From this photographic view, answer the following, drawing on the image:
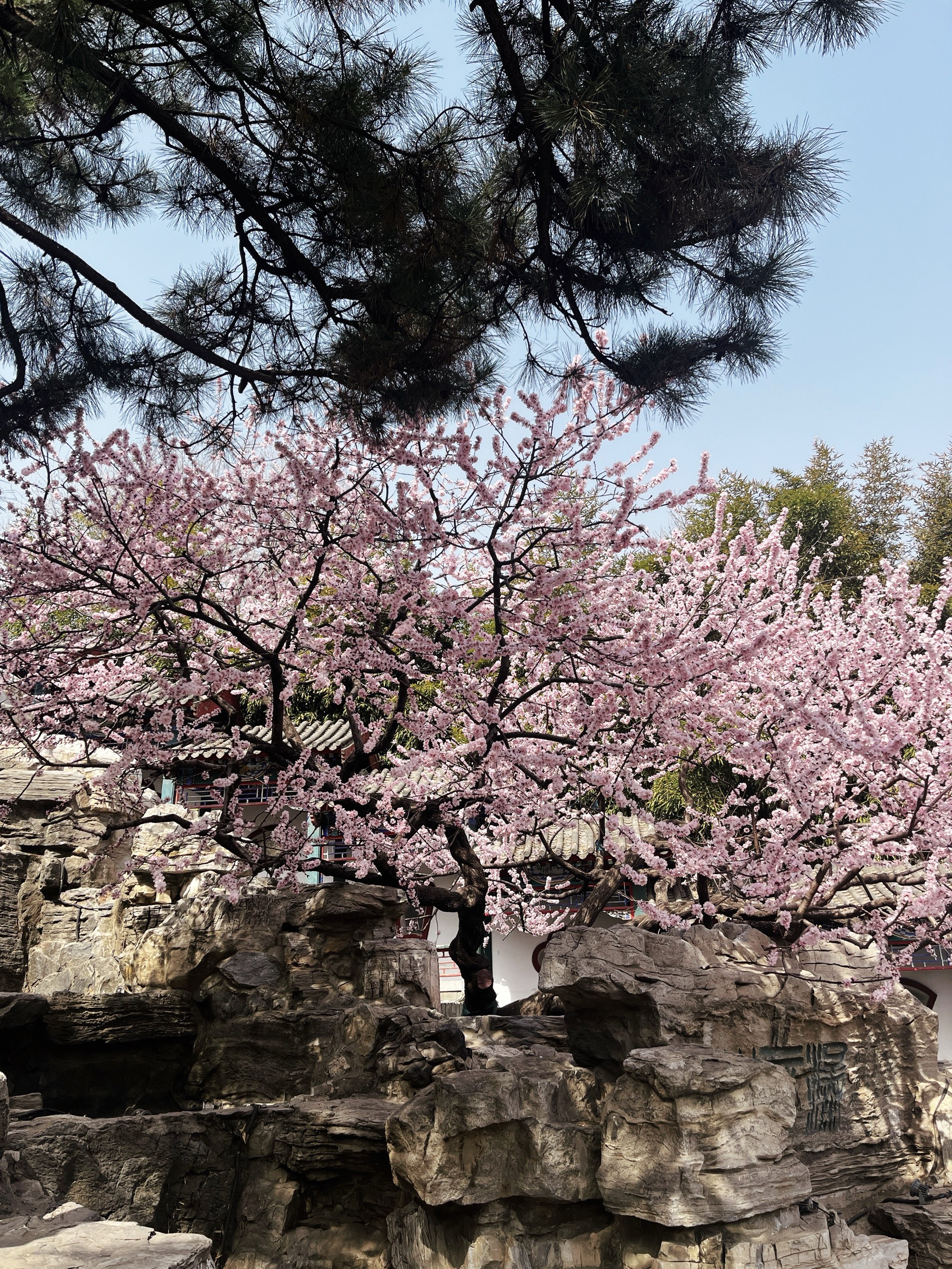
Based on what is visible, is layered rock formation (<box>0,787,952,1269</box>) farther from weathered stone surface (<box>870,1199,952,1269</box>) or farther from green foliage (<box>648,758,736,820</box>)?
green foliage (<box>648,758,736,820</box>)

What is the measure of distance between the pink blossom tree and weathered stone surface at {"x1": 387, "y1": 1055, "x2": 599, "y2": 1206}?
1.96 m

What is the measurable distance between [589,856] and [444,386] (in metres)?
5.77

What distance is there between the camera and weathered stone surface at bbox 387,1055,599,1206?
544 centimetres

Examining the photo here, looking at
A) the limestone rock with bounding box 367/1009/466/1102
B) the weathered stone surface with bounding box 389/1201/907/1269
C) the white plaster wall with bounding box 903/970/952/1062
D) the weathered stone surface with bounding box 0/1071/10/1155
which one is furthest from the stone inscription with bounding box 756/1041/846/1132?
the white plaster wall with bounding box 903/970/952/1062

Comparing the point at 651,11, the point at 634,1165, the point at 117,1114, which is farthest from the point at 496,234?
the point at 117,1114

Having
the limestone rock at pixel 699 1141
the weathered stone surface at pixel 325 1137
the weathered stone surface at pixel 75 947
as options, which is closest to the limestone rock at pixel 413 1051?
the weathered stone surface at pixel 325 1137

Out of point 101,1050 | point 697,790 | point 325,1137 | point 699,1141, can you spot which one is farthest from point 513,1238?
point 697,790

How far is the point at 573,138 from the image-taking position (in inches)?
159

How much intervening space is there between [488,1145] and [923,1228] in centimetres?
377

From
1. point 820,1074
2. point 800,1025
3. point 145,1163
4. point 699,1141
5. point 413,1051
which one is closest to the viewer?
point 699,1141

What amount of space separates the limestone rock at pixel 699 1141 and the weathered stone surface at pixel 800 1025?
26.0 inches

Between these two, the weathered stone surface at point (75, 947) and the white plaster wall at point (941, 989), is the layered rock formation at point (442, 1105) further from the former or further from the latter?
the white plaster wall at point (941, 989)

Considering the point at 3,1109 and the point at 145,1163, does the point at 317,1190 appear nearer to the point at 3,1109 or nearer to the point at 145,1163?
the point at 145,1163

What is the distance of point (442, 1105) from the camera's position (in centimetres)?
554
